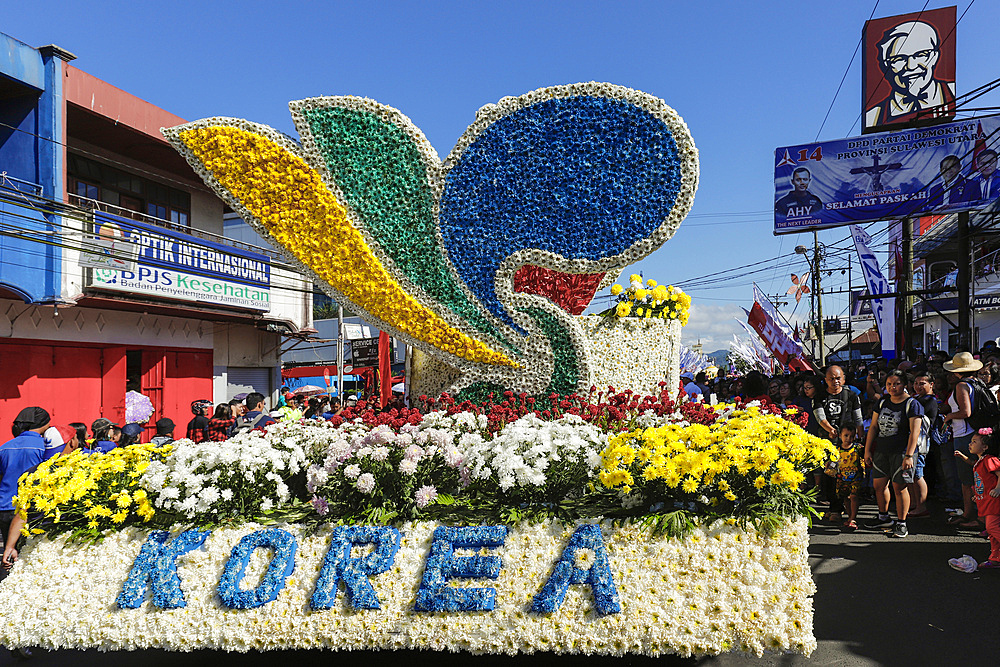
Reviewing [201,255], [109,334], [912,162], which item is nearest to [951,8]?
[912,162]

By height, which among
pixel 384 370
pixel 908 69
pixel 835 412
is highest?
pixel 908 69

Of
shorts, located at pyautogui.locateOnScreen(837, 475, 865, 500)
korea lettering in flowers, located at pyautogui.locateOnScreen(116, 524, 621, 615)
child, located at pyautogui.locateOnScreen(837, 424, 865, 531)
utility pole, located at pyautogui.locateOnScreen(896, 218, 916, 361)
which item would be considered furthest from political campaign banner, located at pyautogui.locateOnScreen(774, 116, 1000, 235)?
korea lettering in flowers, located at pyautogui.locateOnScreen(116, 524, 621, 615)

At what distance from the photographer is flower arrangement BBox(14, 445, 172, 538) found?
3709mm

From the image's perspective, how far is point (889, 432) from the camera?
19.6 feet

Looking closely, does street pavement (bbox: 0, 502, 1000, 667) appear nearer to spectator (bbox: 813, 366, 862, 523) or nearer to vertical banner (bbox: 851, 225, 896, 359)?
spectator (bbox: 813, 366, 862, 523)

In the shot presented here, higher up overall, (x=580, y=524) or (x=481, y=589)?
(x=580, y=524)

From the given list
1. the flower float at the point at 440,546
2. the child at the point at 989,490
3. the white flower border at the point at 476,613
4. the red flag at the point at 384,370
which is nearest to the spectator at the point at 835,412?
the child at the point at 989,490

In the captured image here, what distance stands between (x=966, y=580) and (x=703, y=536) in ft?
9.62

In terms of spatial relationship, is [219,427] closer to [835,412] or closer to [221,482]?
[221,482]

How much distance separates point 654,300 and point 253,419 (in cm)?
420

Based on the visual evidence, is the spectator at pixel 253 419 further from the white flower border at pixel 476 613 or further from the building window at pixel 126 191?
the building window at pixel 126 191

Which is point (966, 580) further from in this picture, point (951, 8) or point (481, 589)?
point (951, 8)

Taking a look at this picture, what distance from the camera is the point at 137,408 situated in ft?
40.0

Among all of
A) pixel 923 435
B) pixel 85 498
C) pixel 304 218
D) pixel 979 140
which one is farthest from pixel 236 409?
pixel 979 140
